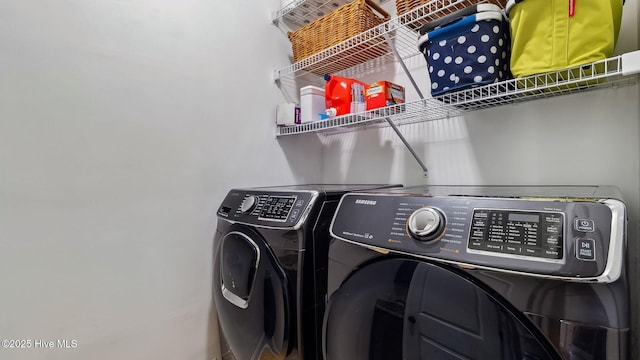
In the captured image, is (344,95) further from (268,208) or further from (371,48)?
(268,208)

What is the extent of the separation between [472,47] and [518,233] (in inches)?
23.8

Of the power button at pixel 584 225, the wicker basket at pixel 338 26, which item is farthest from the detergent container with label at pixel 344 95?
the power button at pixel 584 225

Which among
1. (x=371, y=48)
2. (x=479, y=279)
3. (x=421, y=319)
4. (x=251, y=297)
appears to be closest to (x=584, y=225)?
(x=479, y=279)

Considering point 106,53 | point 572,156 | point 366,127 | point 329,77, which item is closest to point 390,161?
point 366,127

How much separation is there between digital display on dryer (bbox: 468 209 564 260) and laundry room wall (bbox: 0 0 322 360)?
1.21 meters

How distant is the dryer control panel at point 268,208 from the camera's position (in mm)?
1103

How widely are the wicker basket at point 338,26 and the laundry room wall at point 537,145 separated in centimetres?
30

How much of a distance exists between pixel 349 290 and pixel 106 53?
1277 mm

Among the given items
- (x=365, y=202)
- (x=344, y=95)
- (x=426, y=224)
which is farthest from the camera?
(x=344, y=95)

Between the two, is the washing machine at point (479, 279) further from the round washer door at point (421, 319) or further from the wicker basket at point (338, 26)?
the wicker basket at point (338, 26)

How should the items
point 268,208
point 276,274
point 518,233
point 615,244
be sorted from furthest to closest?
point 268,208 → point 276,274 → point 518,233 → point 615,244

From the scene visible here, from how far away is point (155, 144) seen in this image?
133cm

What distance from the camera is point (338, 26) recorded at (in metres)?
1.46

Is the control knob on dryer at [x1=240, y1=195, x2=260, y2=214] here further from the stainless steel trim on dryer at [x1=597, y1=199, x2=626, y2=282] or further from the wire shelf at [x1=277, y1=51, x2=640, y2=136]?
the stainless steel trim on dryer at [x1=597, y1=199, x2=626, y2=282]
